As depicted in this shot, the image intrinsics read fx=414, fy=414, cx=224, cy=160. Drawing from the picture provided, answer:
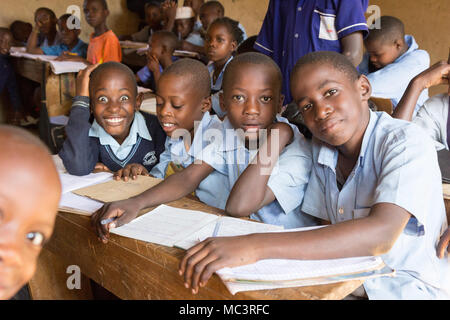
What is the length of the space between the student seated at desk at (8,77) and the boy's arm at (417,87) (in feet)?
15.5

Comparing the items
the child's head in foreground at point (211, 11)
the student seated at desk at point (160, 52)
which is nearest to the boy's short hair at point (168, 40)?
the student seated at desk at point (160, 52)

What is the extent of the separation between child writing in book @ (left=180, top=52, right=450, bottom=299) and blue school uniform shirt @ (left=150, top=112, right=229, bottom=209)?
334 millimetres

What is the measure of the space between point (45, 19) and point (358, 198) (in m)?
4.83

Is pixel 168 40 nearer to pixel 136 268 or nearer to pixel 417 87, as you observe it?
pixel 417 87

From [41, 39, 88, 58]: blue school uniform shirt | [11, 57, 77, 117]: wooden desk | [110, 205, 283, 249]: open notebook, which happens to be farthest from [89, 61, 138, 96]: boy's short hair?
[41, 39, 88, 58]: blue school uniform shirt

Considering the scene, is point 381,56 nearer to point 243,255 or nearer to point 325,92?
point 325,92

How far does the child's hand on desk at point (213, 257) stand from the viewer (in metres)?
0.76

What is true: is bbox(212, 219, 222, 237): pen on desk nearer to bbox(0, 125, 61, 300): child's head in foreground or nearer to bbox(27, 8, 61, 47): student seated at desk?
bbox(0, 125, 61, 300): child's head in foreground

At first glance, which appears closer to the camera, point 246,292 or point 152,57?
point 246,292

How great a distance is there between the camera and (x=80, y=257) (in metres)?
1.08

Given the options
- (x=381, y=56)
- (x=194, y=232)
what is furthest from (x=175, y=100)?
(x=381, y=56)

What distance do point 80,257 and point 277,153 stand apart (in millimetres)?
624

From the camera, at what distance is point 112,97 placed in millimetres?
1703

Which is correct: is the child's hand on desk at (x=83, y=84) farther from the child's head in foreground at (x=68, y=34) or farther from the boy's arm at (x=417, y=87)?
the child's head in foreground at (x=68, y=34)
